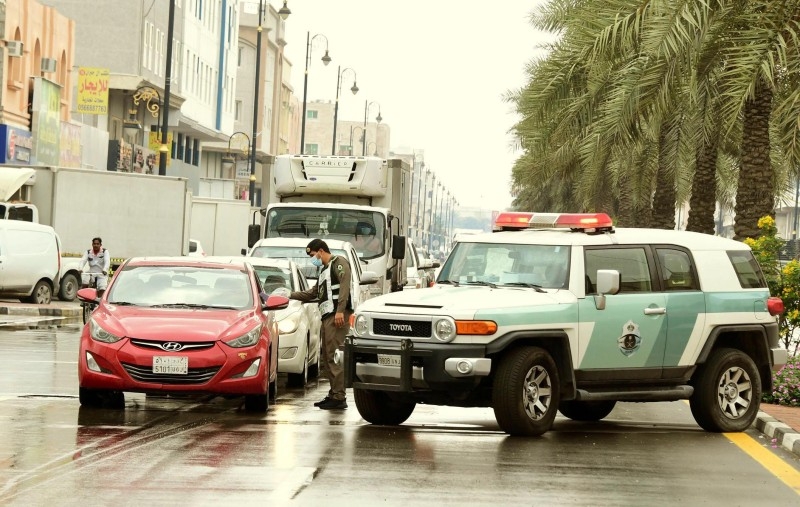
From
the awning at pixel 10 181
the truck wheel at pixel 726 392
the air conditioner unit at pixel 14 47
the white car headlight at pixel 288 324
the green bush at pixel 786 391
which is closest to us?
the truck wheel at pixel 726 392

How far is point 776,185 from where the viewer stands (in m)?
31.6

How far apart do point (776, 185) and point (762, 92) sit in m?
8.52

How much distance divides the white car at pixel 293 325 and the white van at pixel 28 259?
1463 centimetres

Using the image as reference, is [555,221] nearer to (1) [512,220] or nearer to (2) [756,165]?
(1) [512,220]

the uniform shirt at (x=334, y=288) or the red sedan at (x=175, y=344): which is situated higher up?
the uniform shirt at (x=334, y=288)

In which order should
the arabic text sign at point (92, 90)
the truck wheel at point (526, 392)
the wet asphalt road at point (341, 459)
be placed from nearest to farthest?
the wet asphalt road at point (341, 459) → the truck wheel at point (526, 392) → the arabic text sign at point (92, 90)

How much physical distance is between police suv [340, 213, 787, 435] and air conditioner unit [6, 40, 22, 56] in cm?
3260

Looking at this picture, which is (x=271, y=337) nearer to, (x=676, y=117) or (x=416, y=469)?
(x=416, y=469)

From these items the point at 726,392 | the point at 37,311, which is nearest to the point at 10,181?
the point at 37,311

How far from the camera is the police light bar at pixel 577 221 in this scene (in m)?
14.6

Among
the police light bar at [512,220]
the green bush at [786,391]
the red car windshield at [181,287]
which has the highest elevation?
the police light bar at [512,220]

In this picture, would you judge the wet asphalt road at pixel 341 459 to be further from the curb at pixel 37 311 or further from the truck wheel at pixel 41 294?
the truck wheel at pixel 41 294

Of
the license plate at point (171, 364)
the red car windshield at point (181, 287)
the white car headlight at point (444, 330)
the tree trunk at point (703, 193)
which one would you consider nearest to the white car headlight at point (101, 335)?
the license plate at point (171, 364)

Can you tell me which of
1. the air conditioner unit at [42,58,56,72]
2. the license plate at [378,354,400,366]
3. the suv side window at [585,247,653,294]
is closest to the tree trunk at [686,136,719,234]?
the suv side window at [585,247,653,294]
